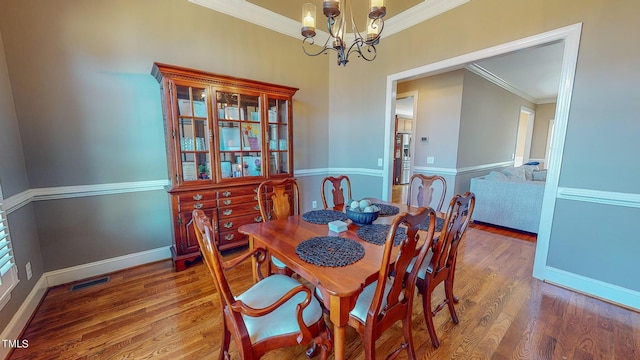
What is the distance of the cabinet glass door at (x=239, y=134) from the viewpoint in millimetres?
2602

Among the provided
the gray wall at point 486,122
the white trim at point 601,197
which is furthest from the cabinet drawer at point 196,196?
the gray wall at point 486,122

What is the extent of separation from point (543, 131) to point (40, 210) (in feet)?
33.9

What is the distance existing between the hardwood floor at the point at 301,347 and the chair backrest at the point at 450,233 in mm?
499

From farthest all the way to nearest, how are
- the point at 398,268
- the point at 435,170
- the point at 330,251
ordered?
the point at 435,170 < the point at 330,251 < the point at 398,268

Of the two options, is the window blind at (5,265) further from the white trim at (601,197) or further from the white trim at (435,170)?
the white trim at (435,170)

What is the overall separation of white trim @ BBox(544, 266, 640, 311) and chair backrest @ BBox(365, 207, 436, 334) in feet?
6.31

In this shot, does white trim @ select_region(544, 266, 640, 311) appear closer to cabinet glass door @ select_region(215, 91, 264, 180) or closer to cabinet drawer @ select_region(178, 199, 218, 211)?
cabinet glass door @ select_region(215, 91, 264, 180)

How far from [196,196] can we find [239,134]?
824 millimetres

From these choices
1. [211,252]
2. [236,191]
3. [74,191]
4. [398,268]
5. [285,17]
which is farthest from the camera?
[285,17]

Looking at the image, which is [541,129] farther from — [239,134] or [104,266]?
[104,266]

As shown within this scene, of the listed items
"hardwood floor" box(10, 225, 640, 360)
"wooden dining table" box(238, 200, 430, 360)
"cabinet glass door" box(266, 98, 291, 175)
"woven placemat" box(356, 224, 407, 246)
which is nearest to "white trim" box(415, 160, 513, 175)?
"hardwood floor" box(10, 225, 640, 360)

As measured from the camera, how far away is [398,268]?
109 cm

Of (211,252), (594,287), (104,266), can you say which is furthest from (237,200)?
(594,287)

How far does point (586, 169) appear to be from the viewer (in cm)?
203
